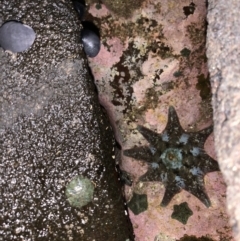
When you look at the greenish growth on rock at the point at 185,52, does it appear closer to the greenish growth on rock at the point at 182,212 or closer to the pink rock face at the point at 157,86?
the pink rock face at the point at 157,86

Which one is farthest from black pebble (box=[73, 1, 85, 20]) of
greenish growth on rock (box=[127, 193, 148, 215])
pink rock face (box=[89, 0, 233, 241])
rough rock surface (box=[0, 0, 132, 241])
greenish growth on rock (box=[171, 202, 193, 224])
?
greenish growth on rock (box=[171, 202, 193, 224])

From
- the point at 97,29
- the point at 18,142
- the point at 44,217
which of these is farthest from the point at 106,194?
the point at 97,29

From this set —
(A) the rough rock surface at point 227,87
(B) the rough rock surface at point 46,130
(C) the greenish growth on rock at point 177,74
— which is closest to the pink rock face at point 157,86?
(C) the greenish growth on rock at point 177,74

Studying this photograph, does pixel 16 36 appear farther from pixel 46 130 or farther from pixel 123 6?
pixel 123 6

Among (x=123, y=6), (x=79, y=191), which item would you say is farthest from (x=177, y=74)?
(x=79, y=191)

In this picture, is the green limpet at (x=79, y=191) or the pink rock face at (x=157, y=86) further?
the pink rock face at (x=157, y=86)

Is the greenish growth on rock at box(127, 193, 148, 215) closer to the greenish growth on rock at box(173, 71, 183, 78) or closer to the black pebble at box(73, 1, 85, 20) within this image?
the greenish growth on rock at box(173, 71, 183, 78)
